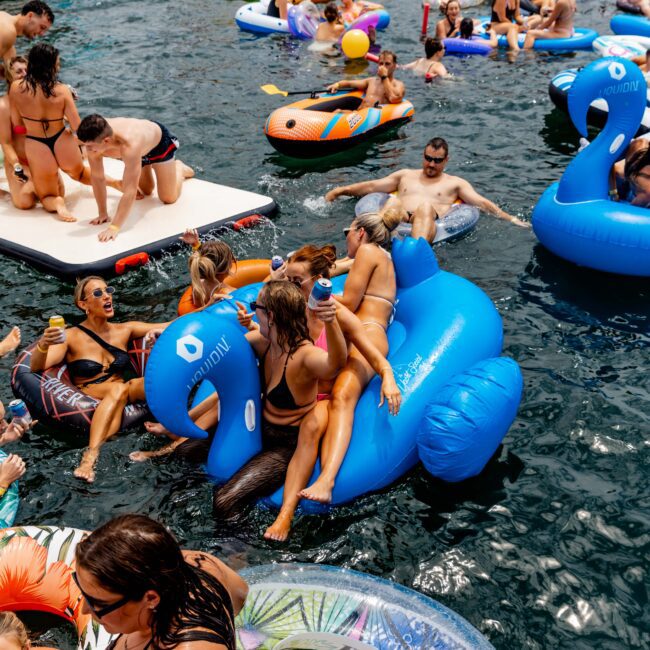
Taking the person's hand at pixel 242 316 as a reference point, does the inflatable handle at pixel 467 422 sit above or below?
below

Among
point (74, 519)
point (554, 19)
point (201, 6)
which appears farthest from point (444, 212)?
point (201, 6)

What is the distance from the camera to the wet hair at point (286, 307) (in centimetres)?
418

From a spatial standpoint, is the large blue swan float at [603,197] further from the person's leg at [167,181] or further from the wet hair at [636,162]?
the person's leg at [167,181]

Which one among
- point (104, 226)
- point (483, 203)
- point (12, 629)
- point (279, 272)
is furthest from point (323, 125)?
point (12, 629)

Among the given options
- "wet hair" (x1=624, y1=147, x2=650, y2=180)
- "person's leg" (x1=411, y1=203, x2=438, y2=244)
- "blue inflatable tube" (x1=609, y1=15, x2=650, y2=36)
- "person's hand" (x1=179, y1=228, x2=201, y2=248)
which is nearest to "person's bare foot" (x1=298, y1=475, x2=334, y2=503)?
"person's hand" (x1=179, y1=228, x2=201, y2=248)

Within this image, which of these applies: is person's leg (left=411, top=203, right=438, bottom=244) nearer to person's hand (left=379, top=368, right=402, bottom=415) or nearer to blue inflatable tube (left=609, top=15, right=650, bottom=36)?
person's hand (left=379, top=368, right=402, bottom=415)

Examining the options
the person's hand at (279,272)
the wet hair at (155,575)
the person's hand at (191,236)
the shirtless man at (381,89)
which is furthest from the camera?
the shirtless man at (381,89)

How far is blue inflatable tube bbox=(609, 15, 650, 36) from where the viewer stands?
44.8 feet

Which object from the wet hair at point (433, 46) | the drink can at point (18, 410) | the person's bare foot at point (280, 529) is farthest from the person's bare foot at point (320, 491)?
the wet hair at point (433, 46)

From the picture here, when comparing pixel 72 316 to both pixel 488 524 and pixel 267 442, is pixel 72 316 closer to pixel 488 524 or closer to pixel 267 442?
pixel 267 442

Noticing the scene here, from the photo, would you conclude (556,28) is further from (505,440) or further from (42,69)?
(505,440)

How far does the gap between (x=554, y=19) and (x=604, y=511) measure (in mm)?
11724

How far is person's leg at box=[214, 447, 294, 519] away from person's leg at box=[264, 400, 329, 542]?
0.08m

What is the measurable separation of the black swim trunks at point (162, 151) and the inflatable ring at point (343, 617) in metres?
5.33
